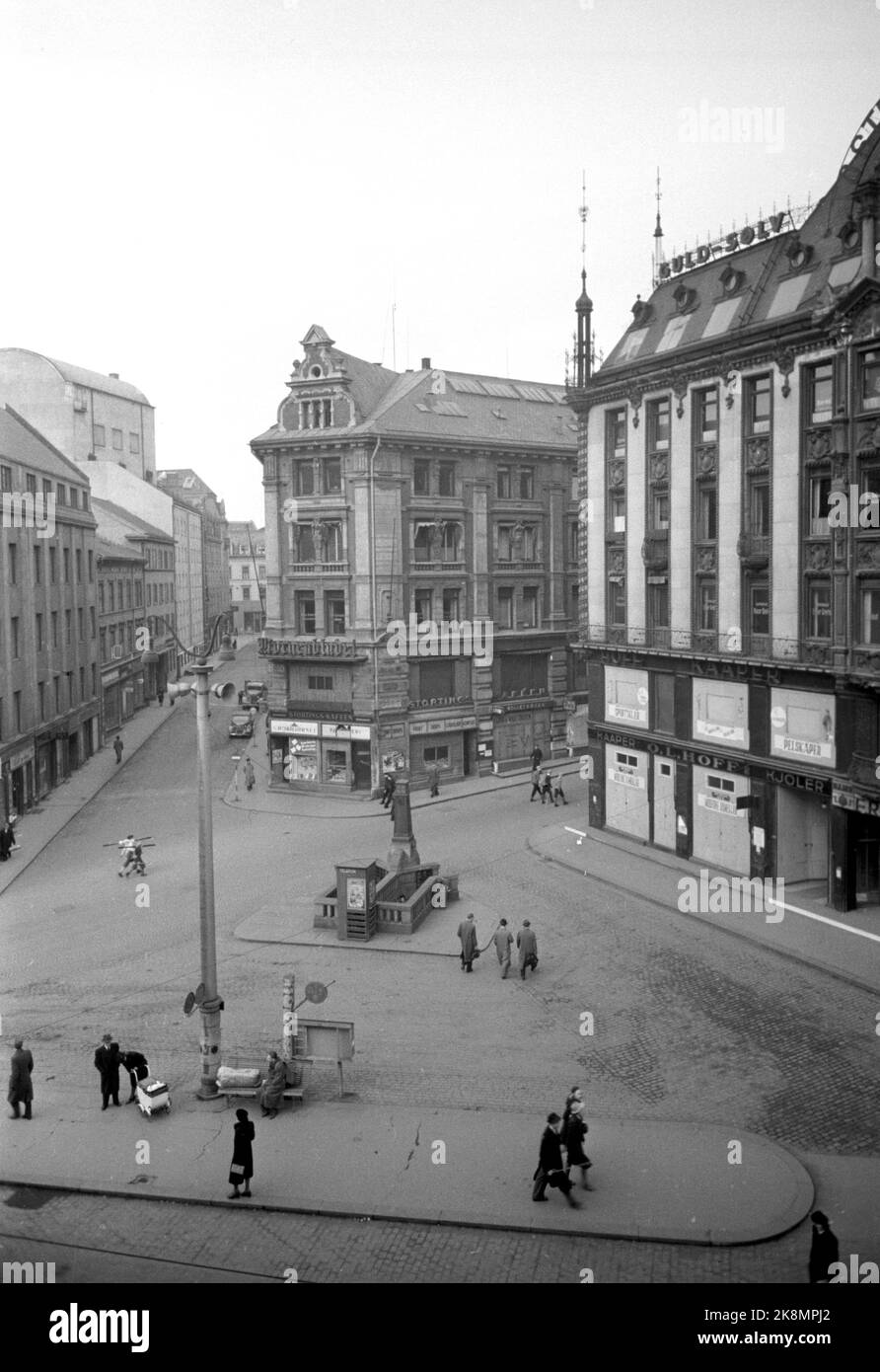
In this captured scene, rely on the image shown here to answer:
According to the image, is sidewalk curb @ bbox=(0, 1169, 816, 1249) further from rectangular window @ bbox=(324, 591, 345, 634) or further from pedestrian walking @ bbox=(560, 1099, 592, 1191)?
rectangular window @ bbox=(324, 591, 345, 634)

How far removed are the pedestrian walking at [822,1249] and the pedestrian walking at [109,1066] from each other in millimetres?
11576

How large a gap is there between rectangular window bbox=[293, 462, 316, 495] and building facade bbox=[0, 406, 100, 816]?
11.6 metres

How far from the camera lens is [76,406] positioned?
8594 cm

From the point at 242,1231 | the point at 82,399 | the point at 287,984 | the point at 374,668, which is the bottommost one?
the point at 242,1231

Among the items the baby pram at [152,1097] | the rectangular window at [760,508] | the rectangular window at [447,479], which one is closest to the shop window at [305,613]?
the rectangular window at [447,479]

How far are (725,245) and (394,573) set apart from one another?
1991 cm

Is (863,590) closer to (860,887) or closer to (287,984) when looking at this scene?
(860,887)

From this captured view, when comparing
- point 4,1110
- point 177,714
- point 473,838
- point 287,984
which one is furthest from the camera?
point 177,714

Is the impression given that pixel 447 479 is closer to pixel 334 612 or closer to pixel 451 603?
pixel 451 603

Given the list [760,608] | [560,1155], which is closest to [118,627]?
[760,608]

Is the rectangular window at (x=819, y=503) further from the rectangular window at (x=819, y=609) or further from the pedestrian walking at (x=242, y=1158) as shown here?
the pedestrian walking at (x=242, y=1158)
